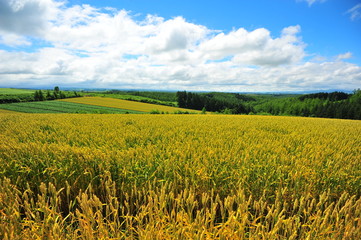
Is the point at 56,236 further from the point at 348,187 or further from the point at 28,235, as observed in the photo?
the point at 348,187

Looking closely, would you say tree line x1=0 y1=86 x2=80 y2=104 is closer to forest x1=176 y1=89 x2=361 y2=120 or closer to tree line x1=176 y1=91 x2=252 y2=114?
tree line x1=176 y1=91 x2=252 y2=114

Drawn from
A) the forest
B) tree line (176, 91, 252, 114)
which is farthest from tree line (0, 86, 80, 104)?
the forest

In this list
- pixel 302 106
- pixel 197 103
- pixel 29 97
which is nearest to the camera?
pixel 29 97

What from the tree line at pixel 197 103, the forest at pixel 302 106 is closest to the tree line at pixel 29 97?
the tree line at pixel 197 103

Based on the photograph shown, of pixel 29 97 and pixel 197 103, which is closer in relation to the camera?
pixel 29 97

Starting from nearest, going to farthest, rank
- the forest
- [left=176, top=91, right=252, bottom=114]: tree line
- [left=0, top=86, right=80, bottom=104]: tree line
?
[left=0, top=86, right=80, bottom=104]: tree line < the forest < [left=176, top=91, right=252, bottom=114]: tree line

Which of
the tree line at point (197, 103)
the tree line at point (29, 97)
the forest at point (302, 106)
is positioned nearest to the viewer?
the tree line at point (29, 97)

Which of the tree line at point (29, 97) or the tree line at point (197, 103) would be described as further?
the tree line at point (197, 103)

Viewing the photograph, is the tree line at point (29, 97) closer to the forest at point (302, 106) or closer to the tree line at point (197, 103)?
the tree line at point (197, 103)

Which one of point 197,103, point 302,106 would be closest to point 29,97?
point 197,103

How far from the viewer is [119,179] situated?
113 inches

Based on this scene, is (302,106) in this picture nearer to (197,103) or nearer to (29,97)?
(197,103)

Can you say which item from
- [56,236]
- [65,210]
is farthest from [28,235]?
[65,210]

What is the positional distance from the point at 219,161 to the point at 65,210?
3033 millimetres
